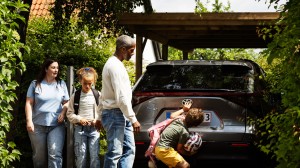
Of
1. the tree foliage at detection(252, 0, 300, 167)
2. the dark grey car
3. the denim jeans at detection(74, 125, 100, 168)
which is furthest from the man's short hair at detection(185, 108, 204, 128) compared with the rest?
the denim jeans at detection(74, 125, 100, 168)

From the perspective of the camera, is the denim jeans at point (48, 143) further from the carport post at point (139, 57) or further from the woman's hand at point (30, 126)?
the carport post at point (139, 57)

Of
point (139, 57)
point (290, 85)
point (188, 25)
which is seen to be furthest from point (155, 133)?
point (139, 57)

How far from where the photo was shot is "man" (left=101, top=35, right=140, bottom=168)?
7938 mm

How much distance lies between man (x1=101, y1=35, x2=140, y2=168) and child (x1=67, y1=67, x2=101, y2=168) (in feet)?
4.48

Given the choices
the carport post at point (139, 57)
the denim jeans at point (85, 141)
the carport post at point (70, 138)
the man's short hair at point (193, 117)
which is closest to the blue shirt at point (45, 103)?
the denim jeans at point (85, 141)

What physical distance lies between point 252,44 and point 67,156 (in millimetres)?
13652

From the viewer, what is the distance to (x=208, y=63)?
10383 millimetres

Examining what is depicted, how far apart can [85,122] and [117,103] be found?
1.67m

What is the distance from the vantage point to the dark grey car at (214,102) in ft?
30.0

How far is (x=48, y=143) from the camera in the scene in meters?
9.59

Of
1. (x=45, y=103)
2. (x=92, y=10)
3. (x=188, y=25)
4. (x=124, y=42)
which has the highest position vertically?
(x=92, y=10)

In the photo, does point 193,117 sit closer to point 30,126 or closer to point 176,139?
point 176,139

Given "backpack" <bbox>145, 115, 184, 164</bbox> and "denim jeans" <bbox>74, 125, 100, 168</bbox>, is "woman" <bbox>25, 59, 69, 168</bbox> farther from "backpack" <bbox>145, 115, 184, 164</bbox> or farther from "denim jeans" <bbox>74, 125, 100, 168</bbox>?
"backpack" <bbox>145, 115, 184, 164</bbox>

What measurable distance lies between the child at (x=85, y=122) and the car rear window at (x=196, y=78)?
24.9 inches
